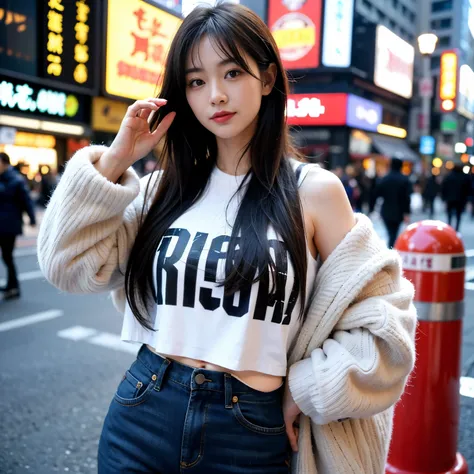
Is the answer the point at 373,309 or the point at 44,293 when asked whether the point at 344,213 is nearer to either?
the point at 373,309

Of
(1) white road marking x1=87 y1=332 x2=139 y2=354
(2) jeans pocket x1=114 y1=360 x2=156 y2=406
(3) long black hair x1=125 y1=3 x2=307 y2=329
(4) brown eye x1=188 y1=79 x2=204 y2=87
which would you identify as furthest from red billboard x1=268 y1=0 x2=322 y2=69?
(2) jeans pocket x1=114 y1=360 x2=156 y2=406

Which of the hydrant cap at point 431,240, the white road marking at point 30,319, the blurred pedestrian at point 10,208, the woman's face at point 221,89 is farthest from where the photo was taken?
the blurred pedestrian at point 10,208

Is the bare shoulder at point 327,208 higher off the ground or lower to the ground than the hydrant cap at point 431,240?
higher

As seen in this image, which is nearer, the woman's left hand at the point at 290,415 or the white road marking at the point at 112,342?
the woman's left hand at the point at 290,415

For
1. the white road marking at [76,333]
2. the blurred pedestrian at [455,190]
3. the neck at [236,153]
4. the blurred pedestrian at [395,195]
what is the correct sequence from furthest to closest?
the blurred pedestrian at [455,190] < the blurred pedestrian at [395,195] < the white road marking at [76,333] < the neck at [236,153]

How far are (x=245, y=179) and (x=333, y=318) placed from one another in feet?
1.51

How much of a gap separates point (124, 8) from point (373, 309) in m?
7.34

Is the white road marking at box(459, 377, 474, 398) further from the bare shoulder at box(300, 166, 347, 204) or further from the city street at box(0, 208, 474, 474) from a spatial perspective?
the bare shoulder at box(300, 166, 347, 204)

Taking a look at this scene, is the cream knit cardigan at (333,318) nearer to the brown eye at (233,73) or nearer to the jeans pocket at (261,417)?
the jeans pocket at (261,417)

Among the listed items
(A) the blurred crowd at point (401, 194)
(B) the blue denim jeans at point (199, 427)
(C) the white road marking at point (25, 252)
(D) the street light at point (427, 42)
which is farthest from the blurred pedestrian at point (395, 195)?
(B) the blue denim jeans at point (199, 427)

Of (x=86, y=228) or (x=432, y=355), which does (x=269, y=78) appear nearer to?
(x=86, y=228)

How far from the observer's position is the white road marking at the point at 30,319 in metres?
4.96

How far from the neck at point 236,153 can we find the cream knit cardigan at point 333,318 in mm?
275

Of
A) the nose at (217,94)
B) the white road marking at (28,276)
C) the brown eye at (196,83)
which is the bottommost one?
the white road marking at (28,276)
